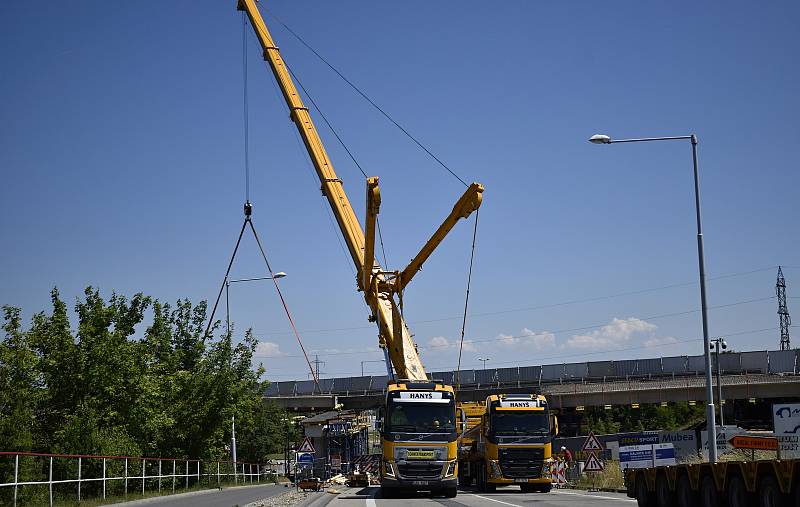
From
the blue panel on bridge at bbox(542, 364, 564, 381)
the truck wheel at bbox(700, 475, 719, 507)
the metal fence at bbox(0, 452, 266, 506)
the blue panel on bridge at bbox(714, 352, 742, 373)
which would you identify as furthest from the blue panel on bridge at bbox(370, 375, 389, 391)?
the truck wheel at bbox(700, 475, 719, 507)

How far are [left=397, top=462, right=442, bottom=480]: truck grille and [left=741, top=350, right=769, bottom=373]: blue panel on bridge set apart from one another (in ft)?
186

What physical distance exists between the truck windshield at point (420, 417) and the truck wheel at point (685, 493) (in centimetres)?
1380

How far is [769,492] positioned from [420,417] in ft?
58.3

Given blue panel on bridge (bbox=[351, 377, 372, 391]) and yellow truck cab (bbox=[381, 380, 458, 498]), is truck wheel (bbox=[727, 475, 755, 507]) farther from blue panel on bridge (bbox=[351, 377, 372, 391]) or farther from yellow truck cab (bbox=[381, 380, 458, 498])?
blue panel on bridge (bbox=[351, 377, 372, 391])

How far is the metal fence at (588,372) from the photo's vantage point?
261ft

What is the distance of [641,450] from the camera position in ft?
103

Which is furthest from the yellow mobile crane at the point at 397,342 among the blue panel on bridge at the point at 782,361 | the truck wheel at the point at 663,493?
the blue panel on bridge at the point at 782,361

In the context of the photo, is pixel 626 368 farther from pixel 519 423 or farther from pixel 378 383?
pixel 519 423

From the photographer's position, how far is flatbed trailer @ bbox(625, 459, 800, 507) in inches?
541

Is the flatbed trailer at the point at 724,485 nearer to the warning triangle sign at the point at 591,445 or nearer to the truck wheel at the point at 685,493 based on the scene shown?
the truck wheel at the point at 685,493

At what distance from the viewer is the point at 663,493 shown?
18.9 metres

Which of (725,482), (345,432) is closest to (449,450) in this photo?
(725,482)

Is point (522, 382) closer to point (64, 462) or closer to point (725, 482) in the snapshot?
point (64, 462)

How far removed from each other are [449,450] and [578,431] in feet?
→ 203
